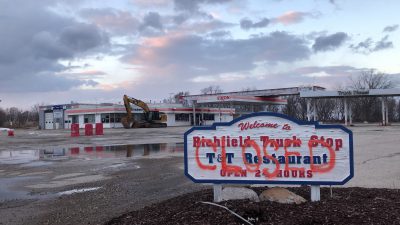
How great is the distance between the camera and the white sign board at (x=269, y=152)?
608 centimetres

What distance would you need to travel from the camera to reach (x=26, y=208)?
8.20 metres

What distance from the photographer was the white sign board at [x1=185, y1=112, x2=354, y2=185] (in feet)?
20.0

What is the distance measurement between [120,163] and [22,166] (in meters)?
3.52

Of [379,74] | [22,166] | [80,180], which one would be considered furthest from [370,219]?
[379,74]

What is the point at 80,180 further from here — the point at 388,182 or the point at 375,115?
the point at 375,115

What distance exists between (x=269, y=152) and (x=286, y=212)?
1.07m

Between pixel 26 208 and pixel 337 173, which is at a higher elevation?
pixel 337 173

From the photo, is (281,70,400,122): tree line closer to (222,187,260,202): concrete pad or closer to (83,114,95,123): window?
(83,114,95,123): window

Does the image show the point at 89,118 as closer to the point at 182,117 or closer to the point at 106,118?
the point at 106,118

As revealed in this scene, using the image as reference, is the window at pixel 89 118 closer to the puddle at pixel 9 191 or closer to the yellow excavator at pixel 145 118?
the yellow excavator at pixel 145 118

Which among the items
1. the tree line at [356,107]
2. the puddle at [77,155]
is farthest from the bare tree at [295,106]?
the puddle at [77,155]

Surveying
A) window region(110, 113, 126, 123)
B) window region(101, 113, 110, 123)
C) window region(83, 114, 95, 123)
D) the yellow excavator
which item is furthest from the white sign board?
window region(83, 114, 95, 123)

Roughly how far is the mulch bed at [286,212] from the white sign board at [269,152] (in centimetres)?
40

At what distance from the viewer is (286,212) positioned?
5.43m
